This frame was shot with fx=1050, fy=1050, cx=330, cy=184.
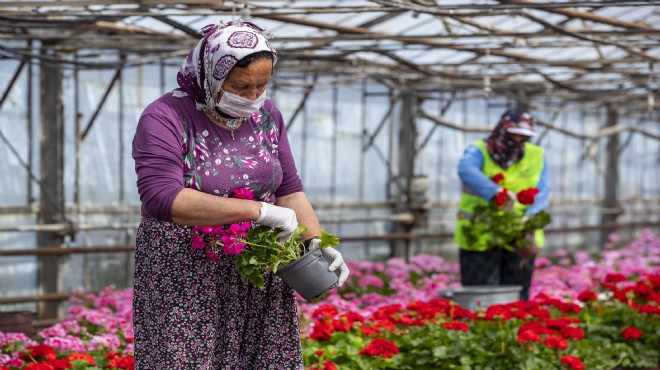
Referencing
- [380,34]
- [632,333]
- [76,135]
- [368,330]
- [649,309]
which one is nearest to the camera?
[368,330]

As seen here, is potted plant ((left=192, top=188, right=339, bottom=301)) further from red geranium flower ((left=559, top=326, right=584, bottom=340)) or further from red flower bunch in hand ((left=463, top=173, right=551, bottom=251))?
red flower bunch in hand ((left=463, top=173, right=551, bottom=251))

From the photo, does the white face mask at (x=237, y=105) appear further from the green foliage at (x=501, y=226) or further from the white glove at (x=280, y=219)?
the green foliage at (x=501, y=226)

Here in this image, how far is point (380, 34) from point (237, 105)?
4.09 meters

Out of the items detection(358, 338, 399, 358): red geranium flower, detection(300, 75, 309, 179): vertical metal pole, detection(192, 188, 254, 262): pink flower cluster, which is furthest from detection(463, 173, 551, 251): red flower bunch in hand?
detection(300, 75, 309, 179): vertical metal pole

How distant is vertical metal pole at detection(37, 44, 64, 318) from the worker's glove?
19.5 feet

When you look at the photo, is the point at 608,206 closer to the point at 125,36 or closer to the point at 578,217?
the point at 578,217

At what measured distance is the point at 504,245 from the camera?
5.38 m

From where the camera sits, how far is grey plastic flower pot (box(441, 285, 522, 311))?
5.12 metres

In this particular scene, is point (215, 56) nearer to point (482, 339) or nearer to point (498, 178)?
point (482, 339)

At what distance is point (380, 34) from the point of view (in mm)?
6309

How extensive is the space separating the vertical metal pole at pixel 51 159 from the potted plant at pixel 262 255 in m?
6.00

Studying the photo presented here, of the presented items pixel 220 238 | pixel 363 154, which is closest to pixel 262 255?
pixel 220 238

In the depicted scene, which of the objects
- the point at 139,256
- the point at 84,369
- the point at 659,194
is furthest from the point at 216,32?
the point at 659,194

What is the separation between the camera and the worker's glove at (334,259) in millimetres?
2418
